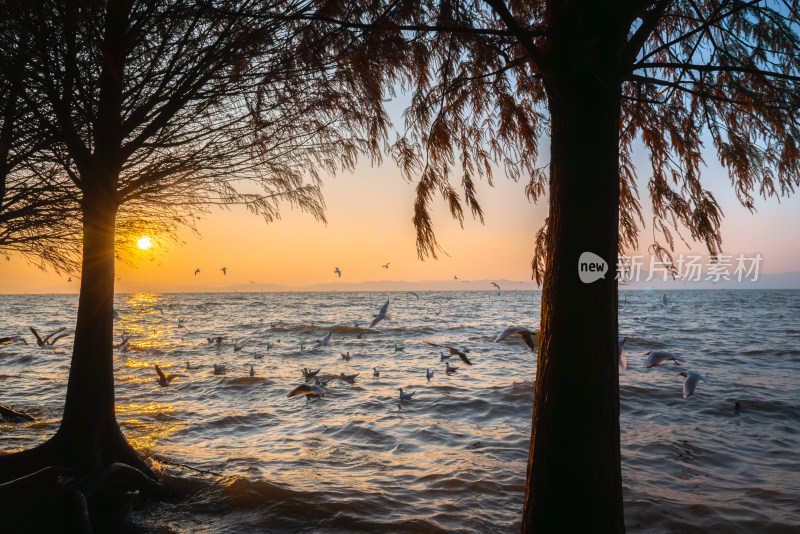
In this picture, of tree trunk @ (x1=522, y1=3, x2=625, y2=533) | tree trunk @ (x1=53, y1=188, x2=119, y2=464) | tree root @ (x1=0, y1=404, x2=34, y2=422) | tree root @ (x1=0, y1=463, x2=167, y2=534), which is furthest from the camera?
tree root @ (x1=0, y1=404, x2=34, y2=422)

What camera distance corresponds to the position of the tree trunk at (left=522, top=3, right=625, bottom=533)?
8.82ft

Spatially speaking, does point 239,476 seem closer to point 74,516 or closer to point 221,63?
point 74,516

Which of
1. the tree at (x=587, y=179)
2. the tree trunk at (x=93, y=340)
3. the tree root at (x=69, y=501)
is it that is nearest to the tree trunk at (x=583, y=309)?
the tree at (x=587, y=179)

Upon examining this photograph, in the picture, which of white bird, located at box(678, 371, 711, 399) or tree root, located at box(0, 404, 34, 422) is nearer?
white bird, located at box(678, 371, 711, 399)

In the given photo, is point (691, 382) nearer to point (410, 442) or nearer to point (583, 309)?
point (410, 442)

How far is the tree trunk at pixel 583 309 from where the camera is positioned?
8.82 feet

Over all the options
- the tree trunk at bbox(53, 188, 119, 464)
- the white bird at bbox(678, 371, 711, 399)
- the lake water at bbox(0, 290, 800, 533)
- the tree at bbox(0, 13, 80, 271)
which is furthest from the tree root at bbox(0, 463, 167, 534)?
the white bird at bbox(678, 371, 711, 399)

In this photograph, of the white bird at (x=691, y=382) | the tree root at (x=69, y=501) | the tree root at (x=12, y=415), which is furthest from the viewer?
the tree root at (x=12, y=415)

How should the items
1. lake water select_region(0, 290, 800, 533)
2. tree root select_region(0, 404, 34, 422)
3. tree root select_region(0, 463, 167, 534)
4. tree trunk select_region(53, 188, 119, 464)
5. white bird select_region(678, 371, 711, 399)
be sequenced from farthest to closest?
1. tree root select_region(0, 404, 34, 422)
2. white bird select_region(678, 371, 711, 399)
3. lake water select_region(0, 290, 800, 533)
4. tree trunk select_region(53, 188, 119, 464)
5. tree root select_region(0, 463, 167, 534)

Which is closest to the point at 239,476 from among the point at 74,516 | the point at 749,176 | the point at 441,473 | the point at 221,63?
the point at 74,516

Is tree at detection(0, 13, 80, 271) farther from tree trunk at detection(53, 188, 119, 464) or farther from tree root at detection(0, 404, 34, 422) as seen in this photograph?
tree root at detection(0, 404, 34, 422)

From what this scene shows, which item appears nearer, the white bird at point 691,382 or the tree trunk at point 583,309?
the tree trunk at point 583,309

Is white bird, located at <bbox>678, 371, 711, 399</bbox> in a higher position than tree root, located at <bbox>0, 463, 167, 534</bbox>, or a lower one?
higher

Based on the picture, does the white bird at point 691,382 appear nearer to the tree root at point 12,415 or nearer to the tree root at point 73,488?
the tree root at point 73,488
